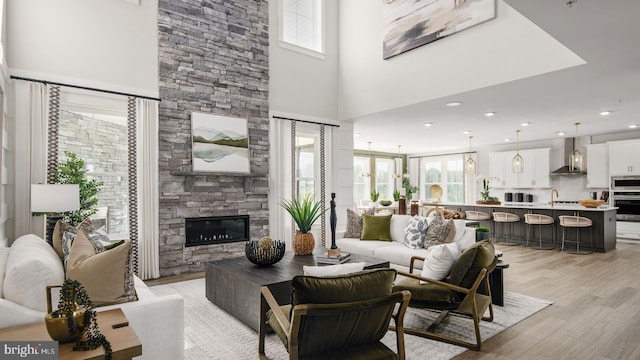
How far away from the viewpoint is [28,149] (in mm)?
4082

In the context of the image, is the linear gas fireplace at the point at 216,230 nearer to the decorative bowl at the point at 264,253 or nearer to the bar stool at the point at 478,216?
the decorative bowl at the point at 264,253

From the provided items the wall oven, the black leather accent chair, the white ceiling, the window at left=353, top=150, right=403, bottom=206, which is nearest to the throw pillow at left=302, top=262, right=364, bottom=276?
the black leather accent chair

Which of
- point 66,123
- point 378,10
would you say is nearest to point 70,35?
point 66,123

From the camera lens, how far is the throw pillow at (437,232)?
458 centimetres

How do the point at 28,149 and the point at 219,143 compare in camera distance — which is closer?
the point at 28,149

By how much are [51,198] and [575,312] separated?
5159 mm

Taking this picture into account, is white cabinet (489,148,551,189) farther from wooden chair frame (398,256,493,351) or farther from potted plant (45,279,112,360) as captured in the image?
potted plant (45,279,112,360)

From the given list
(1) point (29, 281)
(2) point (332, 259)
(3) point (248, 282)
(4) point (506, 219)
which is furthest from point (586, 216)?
(1) point (29, 281)

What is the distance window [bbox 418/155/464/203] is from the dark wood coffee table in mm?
9150

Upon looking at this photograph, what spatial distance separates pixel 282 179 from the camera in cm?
626

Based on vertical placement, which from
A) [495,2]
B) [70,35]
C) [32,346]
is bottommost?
[32,346]

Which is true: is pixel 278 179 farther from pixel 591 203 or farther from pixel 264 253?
pixel 591 203

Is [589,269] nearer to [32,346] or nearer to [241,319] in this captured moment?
[241,319]

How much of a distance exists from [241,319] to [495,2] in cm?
482
